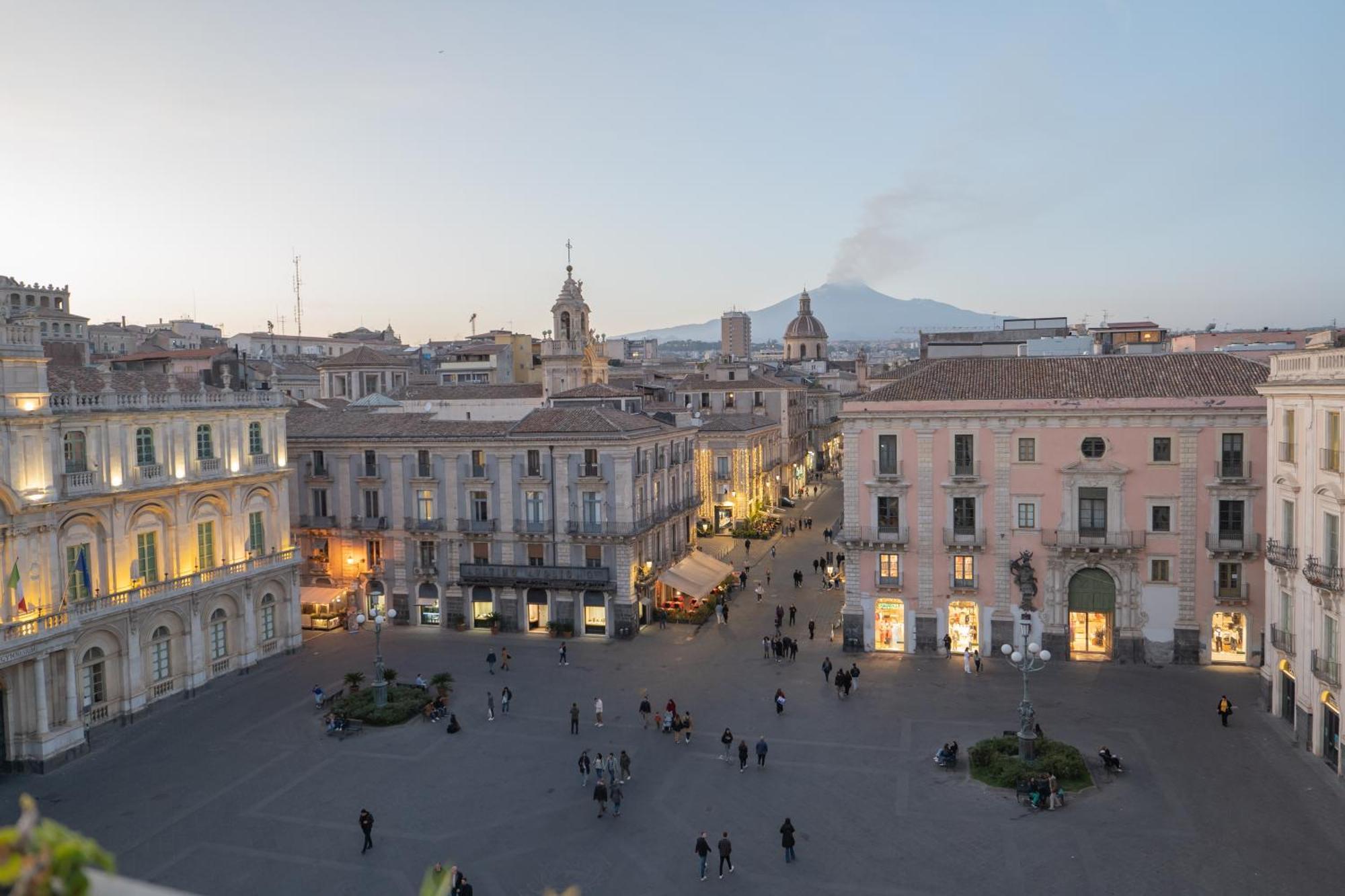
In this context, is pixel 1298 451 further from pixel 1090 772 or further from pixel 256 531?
pixel 256 531

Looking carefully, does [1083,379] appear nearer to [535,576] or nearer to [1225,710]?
[1225,710]

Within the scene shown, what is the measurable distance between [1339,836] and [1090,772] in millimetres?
6114

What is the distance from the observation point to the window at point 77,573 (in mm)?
32375

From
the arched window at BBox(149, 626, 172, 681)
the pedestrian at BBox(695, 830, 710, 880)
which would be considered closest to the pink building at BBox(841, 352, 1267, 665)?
the pedestrian at BBox(695, 830, 710, 880)

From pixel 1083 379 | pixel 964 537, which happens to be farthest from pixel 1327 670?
pixel 1083 379

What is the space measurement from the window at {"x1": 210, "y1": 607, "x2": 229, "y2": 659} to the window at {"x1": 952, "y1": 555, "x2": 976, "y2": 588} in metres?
30.8

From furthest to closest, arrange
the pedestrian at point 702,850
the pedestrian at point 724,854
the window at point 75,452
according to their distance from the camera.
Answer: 1. the window at point 75,452
2. the pedestrian at point 724,854
3. the pedestrian at point 702,850

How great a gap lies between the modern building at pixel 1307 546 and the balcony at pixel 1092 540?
5766 mm

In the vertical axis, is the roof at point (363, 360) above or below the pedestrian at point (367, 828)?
above

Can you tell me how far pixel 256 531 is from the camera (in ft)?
137

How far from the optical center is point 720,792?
27391mm

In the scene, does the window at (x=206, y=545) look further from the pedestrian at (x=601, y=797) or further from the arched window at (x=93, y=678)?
the pedestrian at (x=601, y=797)

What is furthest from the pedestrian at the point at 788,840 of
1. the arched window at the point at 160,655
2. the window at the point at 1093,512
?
the arched window at the point at 160,655

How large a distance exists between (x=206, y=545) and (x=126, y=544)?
14.0 feet
